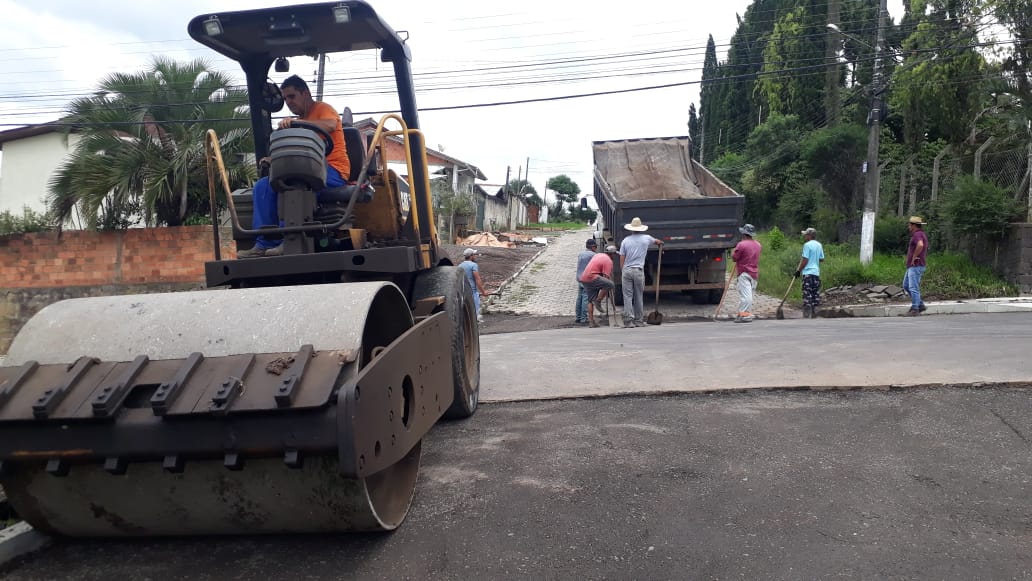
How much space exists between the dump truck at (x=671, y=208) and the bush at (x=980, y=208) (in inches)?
175

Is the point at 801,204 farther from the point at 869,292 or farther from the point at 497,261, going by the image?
the point at 869,292

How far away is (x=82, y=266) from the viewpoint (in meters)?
15.2

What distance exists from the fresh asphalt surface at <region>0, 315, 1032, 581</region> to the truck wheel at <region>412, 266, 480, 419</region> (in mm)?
169

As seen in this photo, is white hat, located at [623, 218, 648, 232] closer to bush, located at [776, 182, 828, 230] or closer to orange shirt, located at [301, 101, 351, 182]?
orange shirt, located at [301, 101, 351, 182]

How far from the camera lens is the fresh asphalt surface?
9.95 ft

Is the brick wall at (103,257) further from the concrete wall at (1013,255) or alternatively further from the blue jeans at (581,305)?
the concrete wall at (1013,255)

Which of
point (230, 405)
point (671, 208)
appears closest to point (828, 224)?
point (671, 208)

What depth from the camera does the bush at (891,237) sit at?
17984mm

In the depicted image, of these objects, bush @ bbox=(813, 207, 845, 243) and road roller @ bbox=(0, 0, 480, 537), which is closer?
road roller @ bbox=(0, 0, 480, 537)

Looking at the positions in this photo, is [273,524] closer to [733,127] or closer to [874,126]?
[874,126]

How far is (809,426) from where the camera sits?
4719mm

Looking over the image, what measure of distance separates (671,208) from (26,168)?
18.5 m

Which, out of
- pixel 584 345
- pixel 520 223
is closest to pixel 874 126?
pixel 584 345

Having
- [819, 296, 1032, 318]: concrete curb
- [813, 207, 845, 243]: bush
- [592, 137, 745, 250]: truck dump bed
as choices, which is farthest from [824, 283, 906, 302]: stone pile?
[813, 207, 845, 243]: bush
